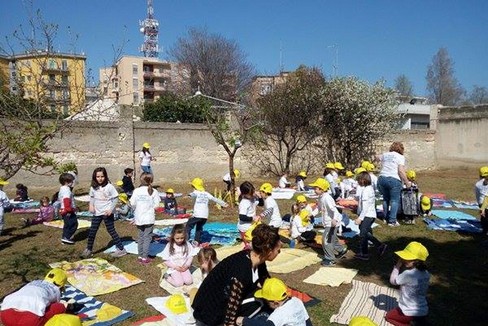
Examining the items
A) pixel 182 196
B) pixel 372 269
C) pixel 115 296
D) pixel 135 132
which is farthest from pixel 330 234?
pixel 135 132

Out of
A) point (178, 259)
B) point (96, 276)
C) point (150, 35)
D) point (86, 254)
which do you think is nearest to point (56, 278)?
point (96, 276)

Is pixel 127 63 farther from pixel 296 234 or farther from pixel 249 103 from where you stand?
pixel 296 234

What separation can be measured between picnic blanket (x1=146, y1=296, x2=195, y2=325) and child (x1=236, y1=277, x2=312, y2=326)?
5.50 feet

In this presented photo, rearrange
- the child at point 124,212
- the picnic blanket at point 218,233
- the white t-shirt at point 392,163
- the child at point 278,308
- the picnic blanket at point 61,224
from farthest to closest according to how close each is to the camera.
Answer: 1. the child at point 124,212
2. the picnic blanket at point 61,224
3. the white t-shirt at point 392,163
4. the picnic blanket at point 218,233
5. the child at point 278,308

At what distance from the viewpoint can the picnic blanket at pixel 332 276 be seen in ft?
21.0

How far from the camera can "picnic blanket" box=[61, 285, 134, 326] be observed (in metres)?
5.07

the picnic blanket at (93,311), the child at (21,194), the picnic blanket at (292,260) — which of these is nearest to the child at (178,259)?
the picnic blanket at (93,311)

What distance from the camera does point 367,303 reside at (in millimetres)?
5637

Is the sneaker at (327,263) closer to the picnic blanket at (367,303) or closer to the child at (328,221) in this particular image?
the child at (328,221)

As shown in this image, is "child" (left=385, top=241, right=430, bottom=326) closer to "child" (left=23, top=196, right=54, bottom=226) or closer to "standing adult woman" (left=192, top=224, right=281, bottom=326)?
"standing adult woman" (left=192, top=224, right=281, bottom=326)

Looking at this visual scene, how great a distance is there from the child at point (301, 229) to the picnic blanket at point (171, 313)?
357 cm

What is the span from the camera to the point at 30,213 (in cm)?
1139

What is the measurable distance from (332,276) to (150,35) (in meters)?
66.4

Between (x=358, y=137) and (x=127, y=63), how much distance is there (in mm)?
49587
